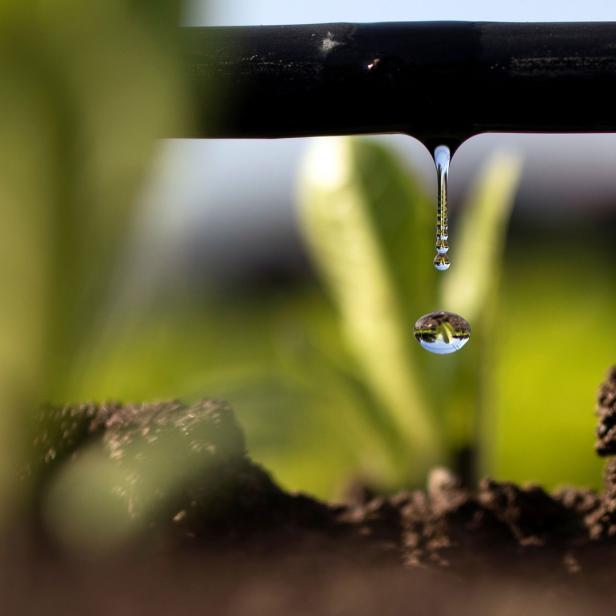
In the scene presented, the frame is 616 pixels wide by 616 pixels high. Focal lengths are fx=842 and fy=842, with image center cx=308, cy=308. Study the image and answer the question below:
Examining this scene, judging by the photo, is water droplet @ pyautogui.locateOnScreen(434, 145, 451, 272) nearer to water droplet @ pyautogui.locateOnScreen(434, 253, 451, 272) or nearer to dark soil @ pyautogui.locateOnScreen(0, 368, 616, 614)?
water droplet @ pyautogui.locateOnScreen(434, 253, 451, 272)

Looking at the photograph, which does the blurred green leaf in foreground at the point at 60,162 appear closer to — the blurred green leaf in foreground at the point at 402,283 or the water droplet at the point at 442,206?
the water droplet at the point at 442,206

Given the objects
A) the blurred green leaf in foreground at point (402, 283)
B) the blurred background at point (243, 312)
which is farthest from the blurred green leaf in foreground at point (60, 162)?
the blurred green leaf in foreground at point (402, 283)

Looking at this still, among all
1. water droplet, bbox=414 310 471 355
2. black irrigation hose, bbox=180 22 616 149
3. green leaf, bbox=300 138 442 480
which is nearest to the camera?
black irrigation hose, bbox=180 22 616 149

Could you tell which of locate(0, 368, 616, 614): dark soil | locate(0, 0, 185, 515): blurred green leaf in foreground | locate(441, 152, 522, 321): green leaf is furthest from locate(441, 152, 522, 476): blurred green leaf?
locate(0, 0, 185, 515): blurred green leaf in foreground

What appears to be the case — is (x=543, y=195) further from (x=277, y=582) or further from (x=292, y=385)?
(x=277, y=582)

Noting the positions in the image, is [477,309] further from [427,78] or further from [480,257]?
[427,78]
